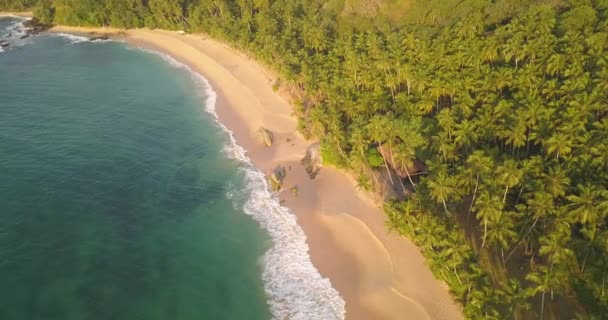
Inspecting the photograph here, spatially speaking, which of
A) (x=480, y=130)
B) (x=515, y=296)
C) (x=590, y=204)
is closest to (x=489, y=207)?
(x=590, y=204)

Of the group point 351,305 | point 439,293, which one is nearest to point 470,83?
point 439,293

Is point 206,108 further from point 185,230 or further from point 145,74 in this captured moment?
point 185,230

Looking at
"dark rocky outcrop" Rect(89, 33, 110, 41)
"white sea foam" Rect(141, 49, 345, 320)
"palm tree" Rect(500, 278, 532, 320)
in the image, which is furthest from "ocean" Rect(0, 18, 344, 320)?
"dark rocky outcrop" Rect(89, 33, 110, 41)

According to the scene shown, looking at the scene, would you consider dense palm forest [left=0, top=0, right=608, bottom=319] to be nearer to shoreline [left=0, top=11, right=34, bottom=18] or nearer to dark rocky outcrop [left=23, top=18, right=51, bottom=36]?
dark rocky outcrop [left=23, top=18, right=51, bottom=36]

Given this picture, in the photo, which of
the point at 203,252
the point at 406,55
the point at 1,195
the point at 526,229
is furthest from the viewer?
the point at 406,55

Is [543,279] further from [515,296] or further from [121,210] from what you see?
[121,210]

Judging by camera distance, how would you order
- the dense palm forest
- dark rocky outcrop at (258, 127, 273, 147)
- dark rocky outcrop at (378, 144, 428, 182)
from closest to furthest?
the dense palm forest → dark rocky outcrop at (378, 144, 428, 182) → dark rocky outcrop at (258, 127, 273, 147)

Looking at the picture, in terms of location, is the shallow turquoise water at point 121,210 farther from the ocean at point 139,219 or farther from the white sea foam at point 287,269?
the white sea foam at point 287,269

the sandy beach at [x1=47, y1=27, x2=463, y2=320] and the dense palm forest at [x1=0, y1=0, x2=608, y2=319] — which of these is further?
the sandy beach at [x1=47, y1=27, x2=463, y2=320]

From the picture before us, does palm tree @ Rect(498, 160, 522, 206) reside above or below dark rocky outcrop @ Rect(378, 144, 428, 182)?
above
